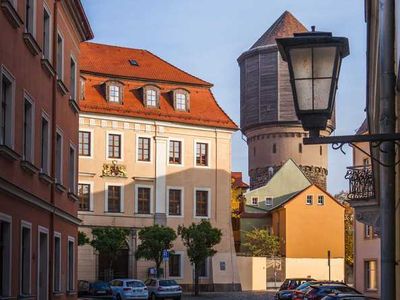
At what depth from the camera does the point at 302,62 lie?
6.91m

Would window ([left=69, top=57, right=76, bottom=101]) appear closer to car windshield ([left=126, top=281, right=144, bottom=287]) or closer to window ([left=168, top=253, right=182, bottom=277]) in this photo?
car windshield ([left=126, top=281, right=144, bottom=287])

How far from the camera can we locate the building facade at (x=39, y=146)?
64.5 feet

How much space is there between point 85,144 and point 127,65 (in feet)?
26.6

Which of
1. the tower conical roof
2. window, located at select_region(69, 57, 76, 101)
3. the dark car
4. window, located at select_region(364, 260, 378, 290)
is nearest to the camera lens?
window, located at select_region(69, 57, 76, 101)

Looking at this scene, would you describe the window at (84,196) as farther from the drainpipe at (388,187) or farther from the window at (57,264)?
the drainpipe at (388,187)

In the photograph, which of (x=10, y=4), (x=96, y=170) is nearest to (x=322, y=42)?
(x=10, y=4)

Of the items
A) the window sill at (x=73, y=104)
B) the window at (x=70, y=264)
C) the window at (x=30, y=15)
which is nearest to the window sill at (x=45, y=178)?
the window at (x=30, y=15)

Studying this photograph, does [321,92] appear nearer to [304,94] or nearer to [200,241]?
[304,94]

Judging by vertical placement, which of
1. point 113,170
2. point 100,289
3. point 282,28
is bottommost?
point 100,289

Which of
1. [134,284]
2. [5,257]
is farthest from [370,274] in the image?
[5,257]

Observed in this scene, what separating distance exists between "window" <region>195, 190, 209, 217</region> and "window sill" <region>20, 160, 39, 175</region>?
43.7 meters

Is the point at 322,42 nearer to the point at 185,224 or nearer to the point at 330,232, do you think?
the point at 185,224

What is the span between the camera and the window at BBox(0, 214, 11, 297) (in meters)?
19.4

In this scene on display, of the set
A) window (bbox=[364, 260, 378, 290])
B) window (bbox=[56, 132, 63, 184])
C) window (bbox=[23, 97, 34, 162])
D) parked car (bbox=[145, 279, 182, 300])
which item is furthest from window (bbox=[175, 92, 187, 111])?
window (bbox=[23, 97, 34, 162])
